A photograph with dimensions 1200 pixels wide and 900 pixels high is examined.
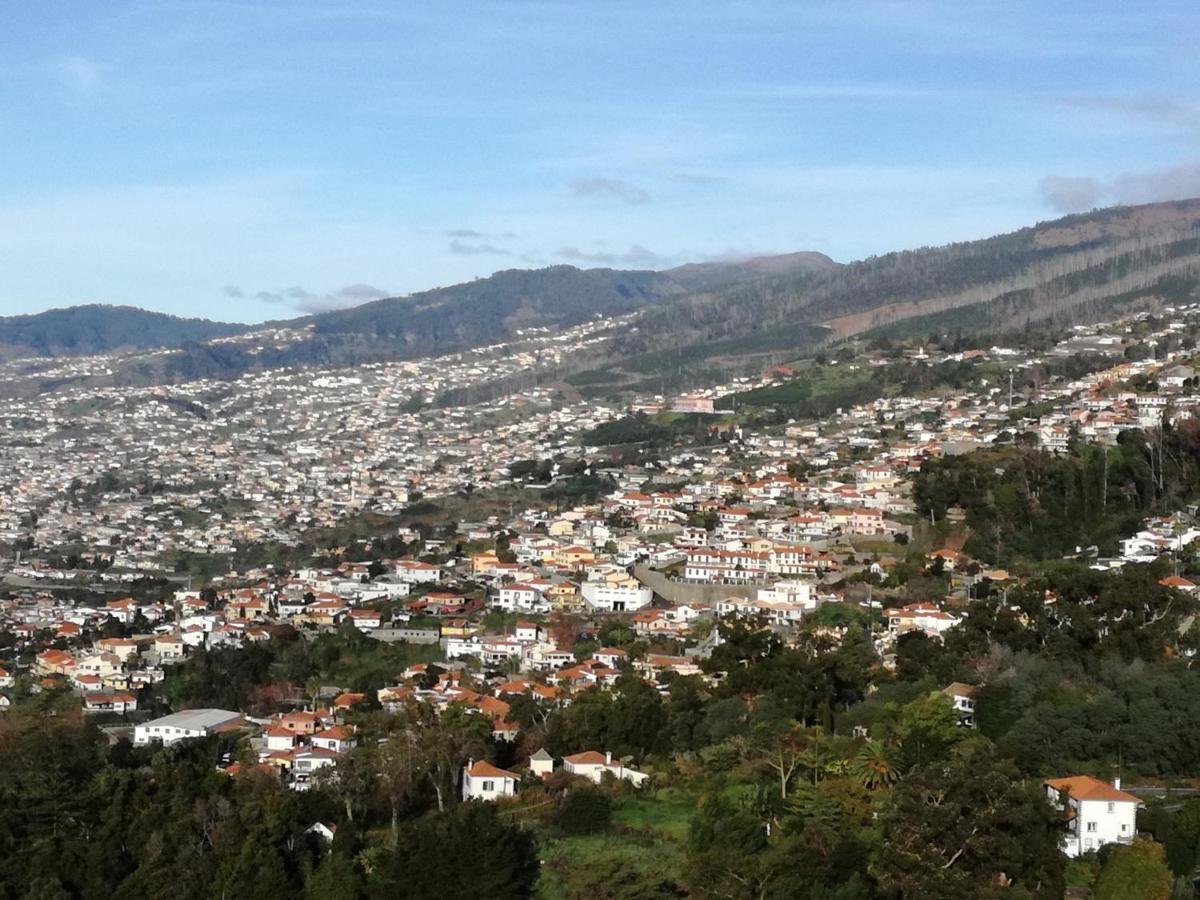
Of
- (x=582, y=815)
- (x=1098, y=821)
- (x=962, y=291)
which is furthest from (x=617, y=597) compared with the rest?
(x=962, y=291)

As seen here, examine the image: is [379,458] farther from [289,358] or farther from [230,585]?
[289,358]

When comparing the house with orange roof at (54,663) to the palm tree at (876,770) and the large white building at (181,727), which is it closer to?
the large white building at (181,727)

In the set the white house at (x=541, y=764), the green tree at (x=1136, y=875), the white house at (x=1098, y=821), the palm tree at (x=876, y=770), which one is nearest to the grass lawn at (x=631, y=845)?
the white house at (x=541, y=764)

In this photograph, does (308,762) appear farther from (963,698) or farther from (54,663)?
(54,663)

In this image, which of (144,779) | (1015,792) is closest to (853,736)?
(1015,792)

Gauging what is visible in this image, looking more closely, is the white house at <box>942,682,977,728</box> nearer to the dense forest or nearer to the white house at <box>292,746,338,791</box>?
the white house at <box>292,746,338,791</box>

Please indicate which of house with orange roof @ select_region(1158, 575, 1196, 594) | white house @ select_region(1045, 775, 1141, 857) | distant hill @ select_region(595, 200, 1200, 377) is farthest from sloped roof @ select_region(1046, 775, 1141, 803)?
distant hill @ select_region(595, 200, 1200, 377)
